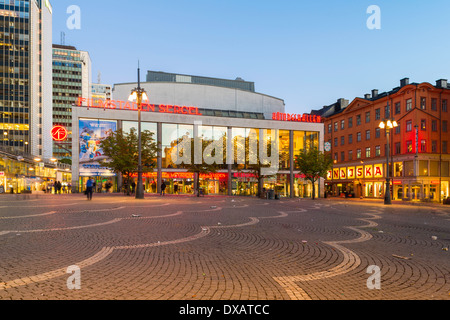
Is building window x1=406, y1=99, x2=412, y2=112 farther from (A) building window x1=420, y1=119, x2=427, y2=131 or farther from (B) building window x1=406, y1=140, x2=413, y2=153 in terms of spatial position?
(B) building window x1=406, y1=140, x2=413, y2=153

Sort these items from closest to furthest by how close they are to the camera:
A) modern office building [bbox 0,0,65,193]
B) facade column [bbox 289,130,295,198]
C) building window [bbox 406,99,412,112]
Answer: building window [bbox 406,99,412,112]
facade column [bbox 289,130,295,198]
modern office building [bbox 0,0,65,193]

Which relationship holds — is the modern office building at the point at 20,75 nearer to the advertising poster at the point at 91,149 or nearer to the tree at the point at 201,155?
the advertising poster at the point at 91,149

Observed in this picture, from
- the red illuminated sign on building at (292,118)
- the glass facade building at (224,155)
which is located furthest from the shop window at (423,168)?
the red illuminated sign on building at (292,118)

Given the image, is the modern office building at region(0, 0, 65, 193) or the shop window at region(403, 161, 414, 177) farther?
the modern office building at region(0, 0, 65, 193)

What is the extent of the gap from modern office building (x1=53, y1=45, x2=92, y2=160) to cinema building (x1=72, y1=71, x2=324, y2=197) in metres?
99.9

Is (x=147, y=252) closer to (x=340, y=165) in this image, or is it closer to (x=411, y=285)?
(x=411, y=285)

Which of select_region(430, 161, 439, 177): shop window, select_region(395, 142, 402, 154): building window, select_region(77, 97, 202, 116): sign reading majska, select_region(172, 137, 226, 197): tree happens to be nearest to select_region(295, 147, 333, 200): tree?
select_region(172, 137, 226, 197): tree

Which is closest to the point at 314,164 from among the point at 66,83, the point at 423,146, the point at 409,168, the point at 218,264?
the point at 409,168

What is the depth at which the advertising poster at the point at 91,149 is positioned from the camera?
4122 cm

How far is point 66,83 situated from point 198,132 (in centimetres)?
11919

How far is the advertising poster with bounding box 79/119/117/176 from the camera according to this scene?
135ft

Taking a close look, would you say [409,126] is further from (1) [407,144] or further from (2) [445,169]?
(2) [445,169]

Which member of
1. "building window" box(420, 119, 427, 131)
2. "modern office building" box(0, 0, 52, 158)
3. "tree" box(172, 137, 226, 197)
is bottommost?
"tree" box(172, 137, 226, 197)

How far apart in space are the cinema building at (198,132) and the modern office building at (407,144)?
869 centimetres
